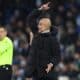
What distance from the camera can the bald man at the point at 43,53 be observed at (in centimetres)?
984

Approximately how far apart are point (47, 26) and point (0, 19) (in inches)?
338

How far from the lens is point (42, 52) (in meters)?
9.89

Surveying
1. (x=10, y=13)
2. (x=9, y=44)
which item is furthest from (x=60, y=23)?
(x=9, y=44)

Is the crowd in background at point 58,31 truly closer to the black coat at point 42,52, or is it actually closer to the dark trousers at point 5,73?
the dark trousers at point 5,73

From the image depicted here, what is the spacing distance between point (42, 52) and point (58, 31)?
5831 millimetres

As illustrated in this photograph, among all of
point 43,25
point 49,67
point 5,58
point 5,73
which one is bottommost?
point 5,73

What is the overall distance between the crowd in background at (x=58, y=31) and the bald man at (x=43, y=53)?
4.25 metres

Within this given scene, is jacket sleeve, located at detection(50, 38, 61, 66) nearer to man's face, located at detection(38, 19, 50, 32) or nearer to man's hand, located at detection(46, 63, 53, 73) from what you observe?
man's hand, located at detection(46, 63, 53, 73)

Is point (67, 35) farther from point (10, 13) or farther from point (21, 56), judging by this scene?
point (10, 13)

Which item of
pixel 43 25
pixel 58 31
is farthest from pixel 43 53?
pixel 58 31

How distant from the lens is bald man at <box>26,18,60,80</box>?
984 cm

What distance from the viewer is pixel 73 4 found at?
18.1 metres

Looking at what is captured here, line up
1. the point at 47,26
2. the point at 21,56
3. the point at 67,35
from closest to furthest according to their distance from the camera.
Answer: the point at 47,26, the point at 21,56, the point at 67,35

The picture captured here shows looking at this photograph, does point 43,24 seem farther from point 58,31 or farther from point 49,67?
point 58,31
